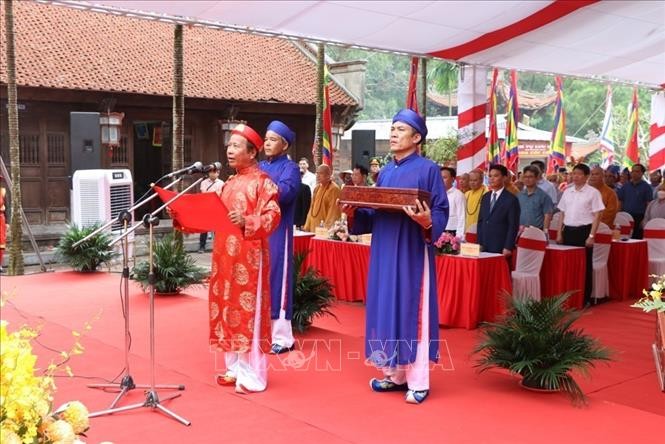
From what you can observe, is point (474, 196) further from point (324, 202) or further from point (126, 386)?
point (126, 386)

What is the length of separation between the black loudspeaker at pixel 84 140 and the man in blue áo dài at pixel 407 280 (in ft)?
31.7

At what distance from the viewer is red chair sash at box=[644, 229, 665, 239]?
322 inches

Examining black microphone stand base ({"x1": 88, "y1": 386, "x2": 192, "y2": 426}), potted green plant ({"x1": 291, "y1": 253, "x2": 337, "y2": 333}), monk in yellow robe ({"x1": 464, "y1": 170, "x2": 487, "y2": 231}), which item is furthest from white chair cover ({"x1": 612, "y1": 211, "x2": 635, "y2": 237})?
black microphone stand base ({"x1": 88, "y1": 386, "x2": 192, "y2": 426})

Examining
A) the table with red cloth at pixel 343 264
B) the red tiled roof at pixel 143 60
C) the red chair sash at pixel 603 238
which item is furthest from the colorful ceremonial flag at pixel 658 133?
the red tiled roof at pixel 143 60

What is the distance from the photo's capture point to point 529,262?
6805mm

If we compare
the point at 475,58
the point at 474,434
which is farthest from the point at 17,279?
the point at 474,434

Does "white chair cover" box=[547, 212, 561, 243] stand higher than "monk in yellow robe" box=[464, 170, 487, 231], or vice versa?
"monk in yellow robe" box=[464, 170, 487, 231]

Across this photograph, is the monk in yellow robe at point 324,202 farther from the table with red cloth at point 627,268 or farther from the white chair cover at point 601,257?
the table with red cloth at point 627,268

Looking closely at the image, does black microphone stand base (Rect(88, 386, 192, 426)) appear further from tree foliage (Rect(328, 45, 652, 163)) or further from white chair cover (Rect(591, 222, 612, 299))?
tree foliage (Rect(328, 45, 652, 163))

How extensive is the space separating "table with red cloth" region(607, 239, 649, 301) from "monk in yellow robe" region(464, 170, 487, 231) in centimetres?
153

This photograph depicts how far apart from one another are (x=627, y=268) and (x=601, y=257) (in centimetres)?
51

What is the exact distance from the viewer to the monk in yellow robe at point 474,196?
761cm

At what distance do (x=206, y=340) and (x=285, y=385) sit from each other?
1.30m

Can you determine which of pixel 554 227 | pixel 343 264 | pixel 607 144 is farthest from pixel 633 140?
pixel 343 264
